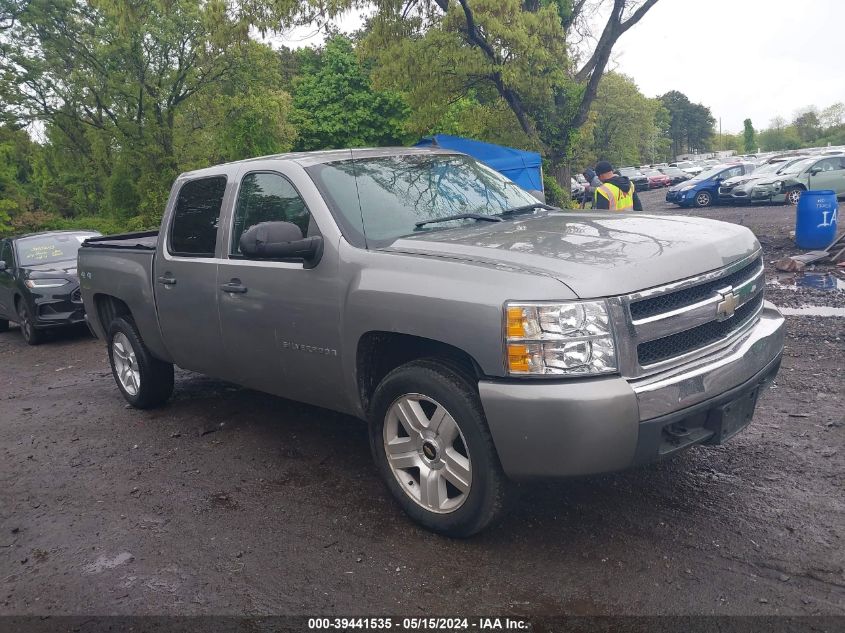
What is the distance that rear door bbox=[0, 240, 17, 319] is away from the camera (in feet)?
37.3

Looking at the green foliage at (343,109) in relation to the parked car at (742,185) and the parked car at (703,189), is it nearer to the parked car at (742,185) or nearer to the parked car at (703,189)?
the parked car at (703,189)

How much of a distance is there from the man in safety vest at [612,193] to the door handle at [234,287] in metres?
5.10

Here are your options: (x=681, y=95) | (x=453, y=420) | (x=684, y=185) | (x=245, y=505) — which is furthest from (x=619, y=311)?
(x=681, y=95)

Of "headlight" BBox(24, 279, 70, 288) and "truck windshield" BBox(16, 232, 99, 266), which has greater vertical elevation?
"truck windshield" BBox(16, 232, 99, 266)

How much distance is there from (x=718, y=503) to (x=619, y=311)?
1.42 metres

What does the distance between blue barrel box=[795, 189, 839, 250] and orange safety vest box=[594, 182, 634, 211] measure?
5324mm

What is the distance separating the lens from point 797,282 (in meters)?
10.1

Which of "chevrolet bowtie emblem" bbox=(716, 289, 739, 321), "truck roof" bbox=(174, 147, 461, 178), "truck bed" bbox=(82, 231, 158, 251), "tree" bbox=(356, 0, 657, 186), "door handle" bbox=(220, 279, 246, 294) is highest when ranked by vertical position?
"tree" bbox=(356, 0, 657, 186)

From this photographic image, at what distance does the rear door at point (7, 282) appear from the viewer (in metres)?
11.4

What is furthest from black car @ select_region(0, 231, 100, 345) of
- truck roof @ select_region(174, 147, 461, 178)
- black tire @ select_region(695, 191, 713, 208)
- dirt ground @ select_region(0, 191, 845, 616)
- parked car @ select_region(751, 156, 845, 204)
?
black tire @ select_region(695, 191, 713, 208)

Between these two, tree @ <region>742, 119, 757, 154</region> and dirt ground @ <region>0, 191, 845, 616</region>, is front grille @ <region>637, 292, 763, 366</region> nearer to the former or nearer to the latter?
dirt ground @ <region>0, 191, 845, 616</region>

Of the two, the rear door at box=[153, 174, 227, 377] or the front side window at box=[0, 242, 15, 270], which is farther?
the front side window at box=[0, 242, 15, 270]

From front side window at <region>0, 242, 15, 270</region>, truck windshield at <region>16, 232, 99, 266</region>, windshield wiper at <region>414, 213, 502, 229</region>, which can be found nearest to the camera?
windshield wiper at <region>414, 213, 502, 229</region>

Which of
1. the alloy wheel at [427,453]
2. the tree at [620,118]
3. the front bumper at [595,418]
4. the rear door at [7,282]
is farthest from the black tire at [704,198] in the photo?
the tree at [620,118]
